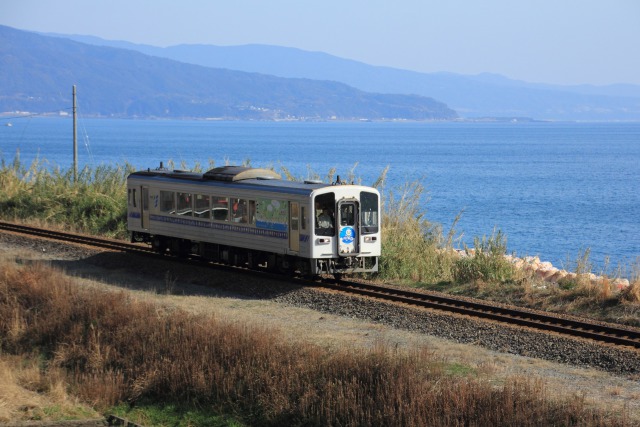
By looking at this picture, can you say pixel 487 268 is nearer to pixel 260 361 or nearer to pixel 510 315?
pixel 510 315

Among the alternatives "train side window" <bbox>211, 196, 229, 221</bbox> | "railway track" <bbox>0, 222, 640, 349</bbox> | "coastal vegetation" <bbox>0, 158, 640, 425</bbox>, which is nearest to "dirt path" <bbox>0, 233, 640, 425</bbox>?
"coastal vegetation" <bbox>0, 158, 640, 425</bbox>

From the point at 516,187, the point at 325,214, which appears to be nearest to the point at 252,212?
the point at 325,214

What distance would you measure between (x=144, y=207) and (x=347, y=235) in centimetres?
726

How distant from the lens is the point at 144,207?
86.4 feet

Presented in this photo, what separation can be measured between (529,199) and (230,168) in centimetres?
5182

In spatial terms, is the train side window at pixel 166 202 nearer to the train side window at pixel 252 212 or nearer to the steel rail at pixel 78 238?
the steel rail at pixel 78 238

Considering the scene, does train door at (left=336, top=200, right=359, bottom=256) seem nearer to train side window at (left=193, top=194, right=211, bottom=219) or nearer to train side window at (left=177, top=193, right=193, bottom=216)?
train side window at (left=193, top=194, right=211, bottom=219)

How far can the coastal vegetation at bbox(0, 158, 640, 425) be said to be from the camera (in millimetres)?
12227

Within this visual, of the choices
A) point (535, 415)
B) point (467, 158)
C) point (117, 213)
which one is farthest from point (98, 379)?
point (467, 158)

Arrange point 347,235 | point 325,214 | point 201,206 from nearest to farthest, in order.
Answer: point 325,214, point 347,235, point 201,206

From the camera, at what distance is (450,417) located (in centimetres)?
1178

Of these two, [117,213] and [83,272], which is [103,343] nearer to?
[83,272]

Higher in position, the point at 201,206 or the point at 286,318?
the point at 201,206

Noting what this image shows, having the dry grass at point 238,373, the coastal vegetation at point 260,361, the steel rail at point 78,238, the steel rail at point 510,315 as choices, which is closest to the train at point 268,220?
the steel rail at point 510,315
